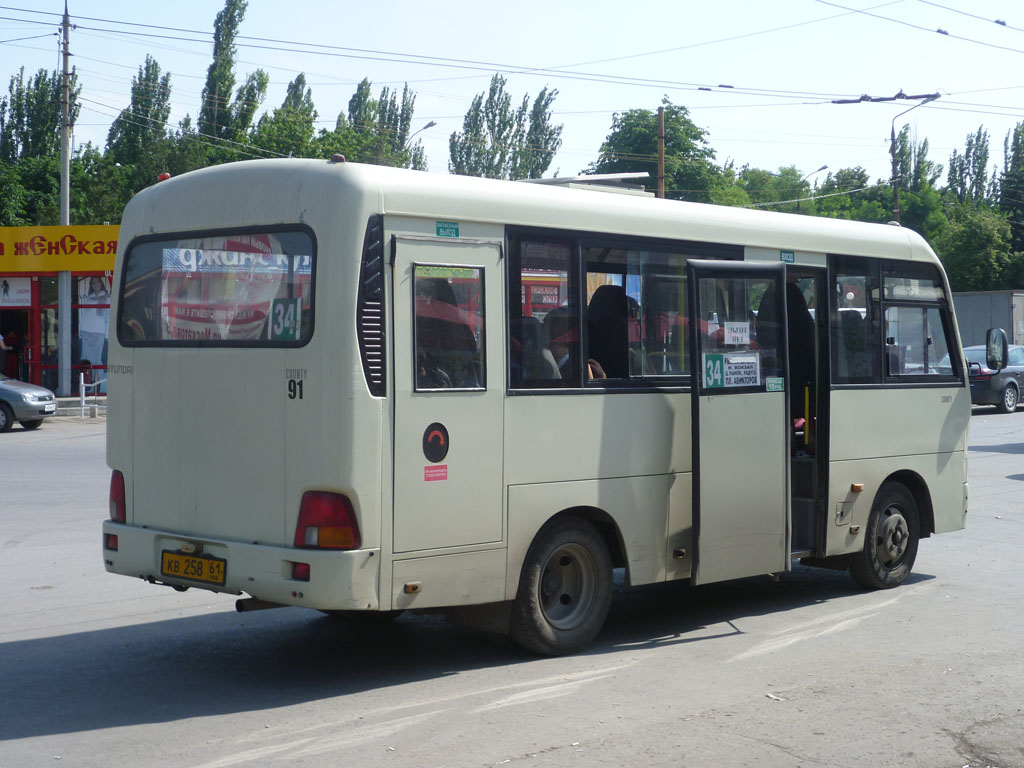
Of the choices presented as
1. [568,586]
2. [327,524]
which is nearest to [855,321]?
[568,586]

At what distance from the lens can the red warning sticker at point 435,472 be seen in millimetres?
6547

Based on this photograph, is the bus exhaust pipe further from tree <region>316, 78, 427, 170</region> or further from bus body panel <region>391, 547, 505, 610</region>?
tree <region>316, 78, 427, 170</region>

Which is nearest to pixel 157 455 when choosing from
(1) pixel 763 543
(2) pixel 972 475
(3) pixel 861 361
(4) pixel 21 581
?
(4) pixel 21 581

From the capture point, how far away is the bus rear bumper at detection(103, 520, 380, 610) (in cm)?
617

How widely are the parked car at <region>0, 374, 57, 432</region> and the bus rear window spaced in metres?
19.5

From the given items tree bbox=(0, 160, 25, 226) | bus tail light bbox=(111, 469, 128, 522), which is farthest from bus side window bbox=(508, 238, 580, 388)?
tree bbox=(0, 160, 25, 226)

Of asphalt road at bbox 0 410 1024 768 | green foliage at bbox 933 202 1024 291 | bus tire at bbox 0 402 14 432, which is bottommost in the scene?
asphalt road at bbox 0 410 1024 768

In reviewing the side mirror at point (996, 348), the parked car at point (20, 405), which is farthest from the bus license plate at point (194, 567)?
the parked car at point (20, 405)

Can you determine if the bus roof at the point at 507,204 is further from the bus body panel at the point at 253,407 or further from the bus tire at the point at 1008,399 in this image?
the bus tire at the point at 1008,399

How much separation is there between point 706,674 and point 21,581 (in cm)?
558

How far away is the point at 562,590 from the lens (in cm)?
745

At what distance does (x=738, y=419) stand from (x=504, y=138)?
197 feet

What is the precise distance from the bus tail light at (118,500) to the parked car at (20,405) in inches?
776

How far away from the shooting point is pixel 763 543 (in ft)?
27.3
